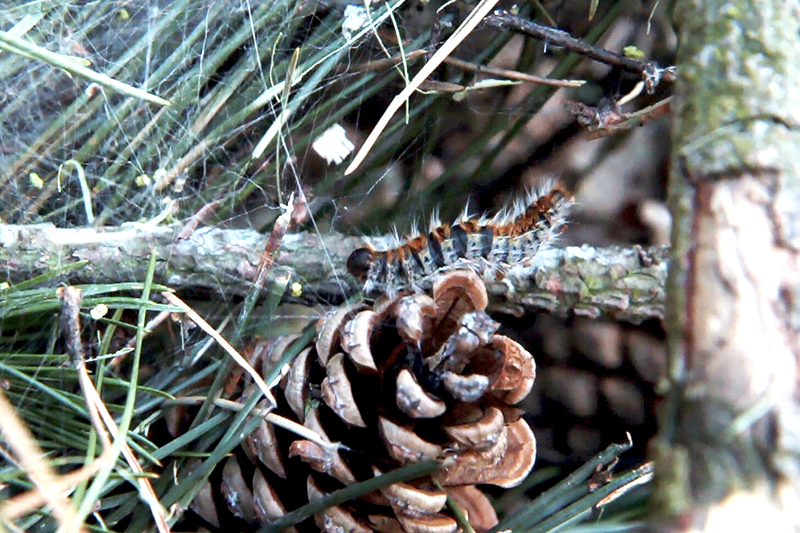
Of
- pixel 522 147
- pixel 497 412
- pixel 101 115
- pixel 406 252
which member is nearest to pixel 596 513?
pixel 497 412

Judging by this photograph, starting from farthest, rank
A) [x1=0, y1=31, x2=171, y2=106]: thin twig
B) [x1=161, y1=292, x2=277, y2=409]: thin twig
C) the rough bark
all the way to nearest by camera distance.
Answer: [x1=161, y1=292, x2=277, y2=409]: thin twig
[x1=0, y1=31, x2=171, y2=106]: thin twig
the rough bark

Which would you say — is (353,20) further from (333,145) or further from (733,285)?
(733,285)

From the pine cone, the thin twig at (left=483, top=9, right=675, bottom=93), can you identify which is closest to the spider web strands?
the thin twig at (left=483, top=9, right=675, bottom=93)

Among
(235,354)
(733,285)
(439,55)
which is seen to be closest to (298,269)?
(235,354)

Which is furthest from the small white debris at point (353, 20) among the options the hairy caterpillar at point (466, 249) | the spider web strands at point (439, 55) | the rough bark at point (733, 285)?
the rough bark at point (733, 285)

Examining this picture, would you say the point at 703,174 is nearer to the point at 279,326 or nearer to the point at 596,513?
the point at 596,513

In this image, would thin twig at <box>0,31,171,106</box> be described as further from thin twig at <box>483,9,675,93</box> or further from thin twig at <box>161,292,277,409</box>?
thin twig at <box>483,9,675,93</box>
